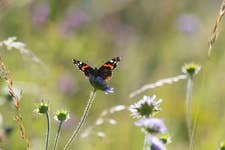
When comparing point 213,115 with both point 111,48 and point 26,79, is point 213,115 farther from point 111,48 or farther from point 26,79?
point 111,48

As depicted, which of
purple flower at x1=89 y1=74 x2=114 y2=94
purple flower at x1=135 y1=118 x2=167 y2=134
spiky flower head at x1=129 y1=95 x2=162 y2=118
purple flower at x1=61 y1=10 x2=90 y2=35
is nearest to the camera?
purple flower at x1=135 y1=118 x2=167 y2=134

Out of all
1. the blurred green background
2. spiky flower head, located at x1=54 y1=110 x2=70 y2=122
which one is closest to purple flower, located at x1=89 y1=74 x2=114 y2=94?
spiky flower head, located at x1=54 y1=110 x2=70 y2=122

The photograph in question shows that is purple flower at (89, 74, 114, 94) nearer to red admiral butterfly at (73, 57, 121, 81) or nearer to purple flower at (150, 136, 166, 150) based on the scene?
red admiral butterfly at (73, 57, 121, 81)

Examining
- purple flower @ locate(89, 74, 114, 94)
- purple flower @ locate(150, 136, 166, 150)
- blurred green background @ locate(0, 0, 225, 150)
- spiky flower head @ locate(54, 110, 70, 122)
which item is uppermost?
blurred green background @ locate(0, 0, 225, 150)

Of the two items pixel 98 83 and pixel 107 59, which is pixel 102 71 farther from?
pixel 107 59

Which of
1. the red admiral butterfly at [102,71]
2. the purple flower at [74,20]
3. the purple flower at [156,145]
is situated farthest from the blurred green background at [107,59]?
the purple flower at [156,145]

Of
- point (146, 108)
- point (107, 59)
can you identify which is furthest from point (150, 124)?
point (107, 59)
